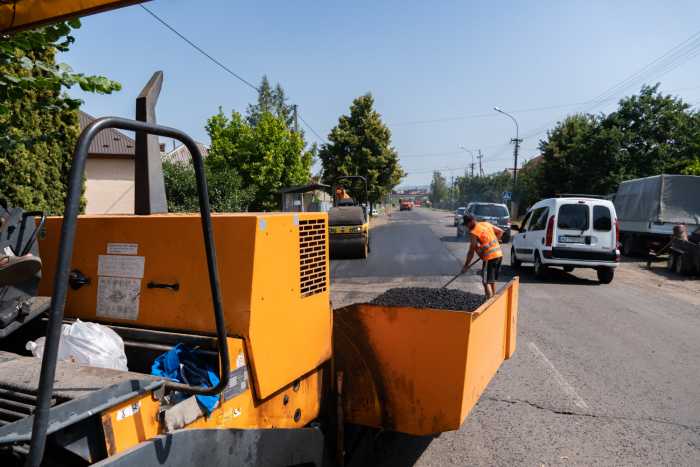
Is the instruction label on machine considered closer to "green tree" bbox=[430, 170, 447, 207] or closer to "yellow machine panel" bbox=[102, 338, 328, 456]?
"yellow machine panel" bbox=[102, 338, 328, 456]

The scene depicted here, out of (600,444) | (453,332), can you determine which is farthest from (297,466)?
(600,444)

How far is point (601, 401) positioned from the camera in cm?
436

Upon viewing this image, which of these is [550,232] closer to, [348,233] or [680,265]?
[680,265]

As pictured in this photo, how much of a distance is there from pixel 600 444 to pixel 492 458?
0.90m

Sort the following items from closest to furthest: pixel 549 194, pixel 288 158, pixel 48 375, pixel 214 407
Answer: pixel 48 375, pixel 214 407, pixel 288 158, pixel 549 194

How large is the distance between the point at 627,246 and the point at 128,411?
18370mm

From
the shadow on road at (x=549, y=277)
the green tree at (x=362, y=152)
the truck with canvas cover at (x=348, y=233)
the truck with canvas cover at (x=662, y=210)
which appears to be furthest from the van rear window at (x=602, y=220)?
the green tree at (x=362, y=152)

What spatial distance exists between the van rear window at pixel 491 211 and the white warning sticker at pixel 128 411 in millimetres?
20532

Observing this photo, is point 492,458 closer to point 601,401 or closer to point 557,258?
point 601,401

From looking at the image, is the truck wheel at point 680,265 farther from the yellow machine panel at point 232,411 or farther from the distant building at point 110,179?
the distant building at point 110,179

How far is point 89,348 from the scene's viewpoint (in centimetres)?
193

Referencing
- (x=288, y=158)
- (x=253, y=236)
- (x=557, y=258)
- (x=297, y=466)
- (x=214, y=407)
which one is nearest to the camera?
(x=214, y=407)

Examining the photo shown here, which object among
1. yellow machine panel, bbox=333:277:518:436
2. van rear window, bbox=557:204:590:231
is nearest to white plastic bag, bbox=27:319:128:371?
yellow machine panel, bbox=333:277:518:436

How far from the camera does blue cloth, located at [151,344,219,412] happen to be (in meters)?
1.92
